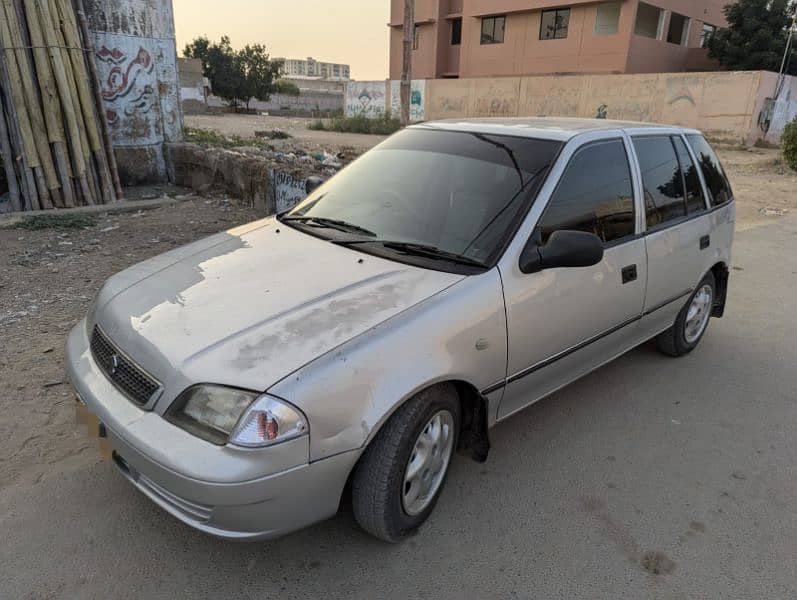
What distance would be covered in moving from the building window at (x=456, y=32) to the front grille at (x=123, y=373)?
41235 mm

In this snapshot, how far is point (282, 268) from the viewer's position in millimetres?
2686

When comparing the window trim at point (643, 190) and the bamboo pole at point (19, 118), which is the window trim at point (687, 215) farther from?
the bamboo pole at point (19, 118)

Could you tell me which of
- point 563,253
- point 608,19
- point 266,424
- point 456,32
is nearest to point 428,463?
point 266,424

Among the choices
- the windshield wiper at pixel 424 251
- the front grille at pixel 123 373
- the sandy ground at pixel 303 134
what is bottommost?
the sandy ground at pixel 303 134

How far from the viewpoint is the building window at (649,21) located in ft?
103

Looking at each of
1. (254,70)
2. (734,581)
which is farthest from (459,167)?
(254,70)

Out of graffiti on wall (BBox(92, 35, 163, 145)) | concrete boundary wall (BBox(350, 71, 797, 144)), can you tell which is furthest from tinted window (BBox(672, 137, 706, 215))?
concrete boundary wall (BBox(350, 71, 797, 144))

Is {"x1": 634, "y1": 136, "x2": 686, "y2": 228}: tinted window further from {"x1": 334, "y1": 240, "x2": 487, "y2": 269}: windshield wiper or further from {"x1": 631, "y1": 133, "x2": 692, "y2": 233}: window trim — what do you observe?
{"x1": 334, "y1": 240, "x2": 487, "y2": 269}: windshield wiper

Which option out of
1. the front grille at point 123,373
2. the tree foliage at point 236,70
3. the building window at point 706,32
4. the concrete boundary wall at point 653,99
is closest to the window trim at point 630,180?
the front grille at point 123,373

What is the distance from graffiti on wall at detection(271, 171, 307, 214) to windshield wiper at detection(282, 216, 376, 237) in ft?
11.4

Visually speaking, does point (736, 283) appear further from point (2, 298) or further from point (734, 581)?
point (2, 298)

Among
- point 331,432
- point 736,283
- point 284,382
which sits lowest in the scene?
point 736,283

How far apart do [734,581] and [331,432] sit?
1736 mm

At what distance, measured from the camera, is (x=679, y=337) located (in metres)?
4.15
